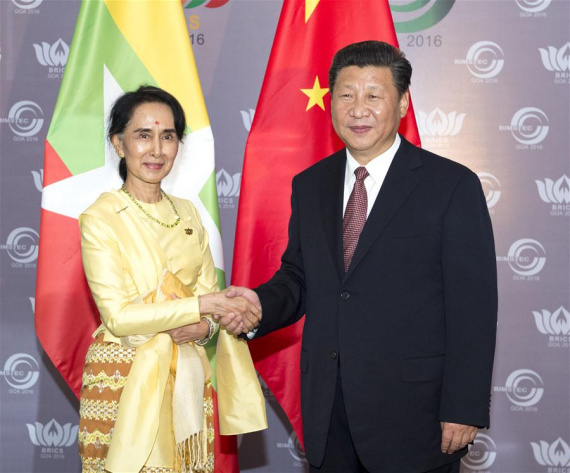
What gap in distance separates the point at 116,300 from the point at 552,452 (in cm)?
256

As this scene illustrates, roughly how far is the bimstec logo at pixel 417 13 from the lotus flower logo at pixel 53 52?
172 cm

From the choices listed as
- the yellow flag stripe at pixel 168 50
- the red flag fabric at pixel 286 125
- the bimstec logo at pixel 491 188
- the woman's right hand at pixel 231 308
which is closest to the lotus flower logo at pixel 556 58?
the bimstec logo at pixel 491 188

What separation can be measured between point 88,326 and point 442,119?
79.5 inches

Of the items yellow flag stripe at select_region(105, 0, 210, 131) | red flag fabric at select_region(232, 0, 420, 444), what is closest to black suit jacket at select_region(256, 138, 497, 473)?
red flag fabric at select_region(232, 0, 420, 444)

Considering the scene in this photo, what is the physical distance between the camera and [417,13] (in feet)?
11.9

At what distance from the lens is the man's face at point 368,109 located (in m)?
2.14

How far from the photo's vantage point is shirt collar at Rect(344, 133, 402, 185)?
2154 millimetres

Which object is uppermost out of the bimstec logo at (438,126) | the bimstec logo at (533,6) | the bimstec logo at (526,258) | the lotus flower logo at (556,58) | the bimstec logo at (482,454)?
the bimstec logo at (533,6)

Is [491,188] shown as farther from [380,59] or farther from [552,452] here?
[380,59]

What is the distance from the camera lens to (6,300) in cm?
372

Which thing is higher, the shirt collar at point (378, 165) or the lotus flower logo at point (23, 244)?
the shirt collar at point (378, 165)

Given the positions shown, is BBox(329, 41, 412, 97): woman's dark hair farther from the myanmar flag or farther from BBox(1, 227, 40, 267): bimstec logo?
BBox(1, 227, 40, 267): bimstec logo

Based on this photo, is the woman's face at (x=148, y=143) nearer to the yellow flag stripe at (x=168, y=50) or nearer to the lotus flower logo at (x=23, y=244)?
the yellow flag stripe at (x=168, y=50)

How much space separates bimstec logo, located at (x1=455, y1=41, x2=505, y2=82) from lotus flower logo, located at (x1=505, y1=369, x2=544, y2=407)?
4.95 feet
